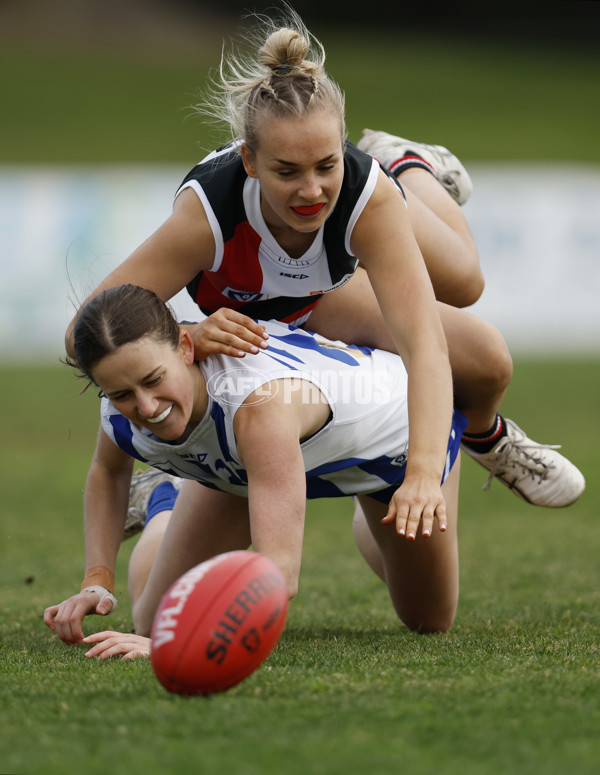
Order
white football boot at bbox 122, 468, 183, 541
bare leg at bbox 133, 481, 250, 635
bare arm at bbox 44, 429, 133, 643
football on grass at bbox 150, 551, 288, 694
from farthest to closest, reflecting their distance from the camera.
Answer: white football boot at bbox 122, 468, 183, 541
bare leg at bbox 133, 481, 250, 635
bare arm at bbox 44, 429, 133, 643
football on grass at bbox 150, 551, 288, 694

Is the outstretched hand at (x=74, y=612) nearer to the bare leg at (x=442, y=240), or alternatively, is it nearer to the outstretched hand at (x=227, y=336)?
the outstretched hand at (x=227, y=336)

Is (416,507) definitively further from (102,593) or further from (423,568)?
(102,593)

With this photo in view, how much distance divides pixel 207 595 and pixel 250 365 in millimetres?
957

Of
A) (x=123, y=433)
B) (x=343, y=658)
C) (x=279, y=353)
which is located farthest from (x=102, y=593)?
(x=279, y=353)

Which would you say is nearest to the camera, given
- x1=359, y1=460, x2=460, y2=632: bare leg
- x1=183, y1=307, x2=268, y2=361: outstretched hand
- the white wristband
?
x1=183, y1=307, x2=268, y2=361: outstretched hand

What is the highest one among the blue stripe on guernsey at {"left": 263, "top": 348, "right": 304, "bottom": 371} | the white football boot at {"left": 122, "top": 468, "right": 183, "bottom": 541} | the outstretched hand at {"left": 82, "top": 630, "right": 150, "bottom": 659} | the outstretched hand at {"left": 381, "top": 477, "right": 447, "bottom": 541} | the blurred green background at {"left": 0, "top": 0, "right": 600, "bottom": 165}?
the blurred green background at {"left": 0, "top": 0, "right": 600, "bottom": 165}

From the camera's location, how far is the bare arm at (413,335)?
3555 mm

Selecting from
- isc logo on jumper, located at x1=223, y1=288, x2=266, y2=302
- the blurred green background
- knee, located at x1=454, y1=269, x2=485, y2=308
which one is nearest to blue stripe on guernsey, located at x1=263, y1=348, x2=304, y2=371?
isc logo on jumper, located at x1=223, y1=288, x2=266, y2=302

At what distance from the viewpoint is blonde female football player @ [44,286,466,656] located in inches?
134

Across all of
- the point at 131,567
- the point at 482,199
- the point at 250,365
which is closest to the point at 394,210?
the point at 250,365

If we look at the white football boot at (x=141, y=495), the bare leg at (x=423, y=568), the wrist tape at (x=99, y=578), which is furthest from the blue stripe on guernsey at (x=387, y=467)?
the white football boot at (x=141, y=495)

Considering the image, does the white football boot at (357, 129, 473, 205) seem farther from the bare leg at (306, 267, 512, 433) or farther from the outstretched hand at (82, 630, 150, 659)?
the outstretched hand at (82, 630, 150, 659)

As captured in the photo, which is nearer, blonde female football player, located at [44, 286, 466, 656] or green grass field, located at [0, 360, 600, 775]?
green grass field, located at [0, 360, 600, 775]

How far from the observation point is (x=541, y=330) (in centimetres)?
1759
